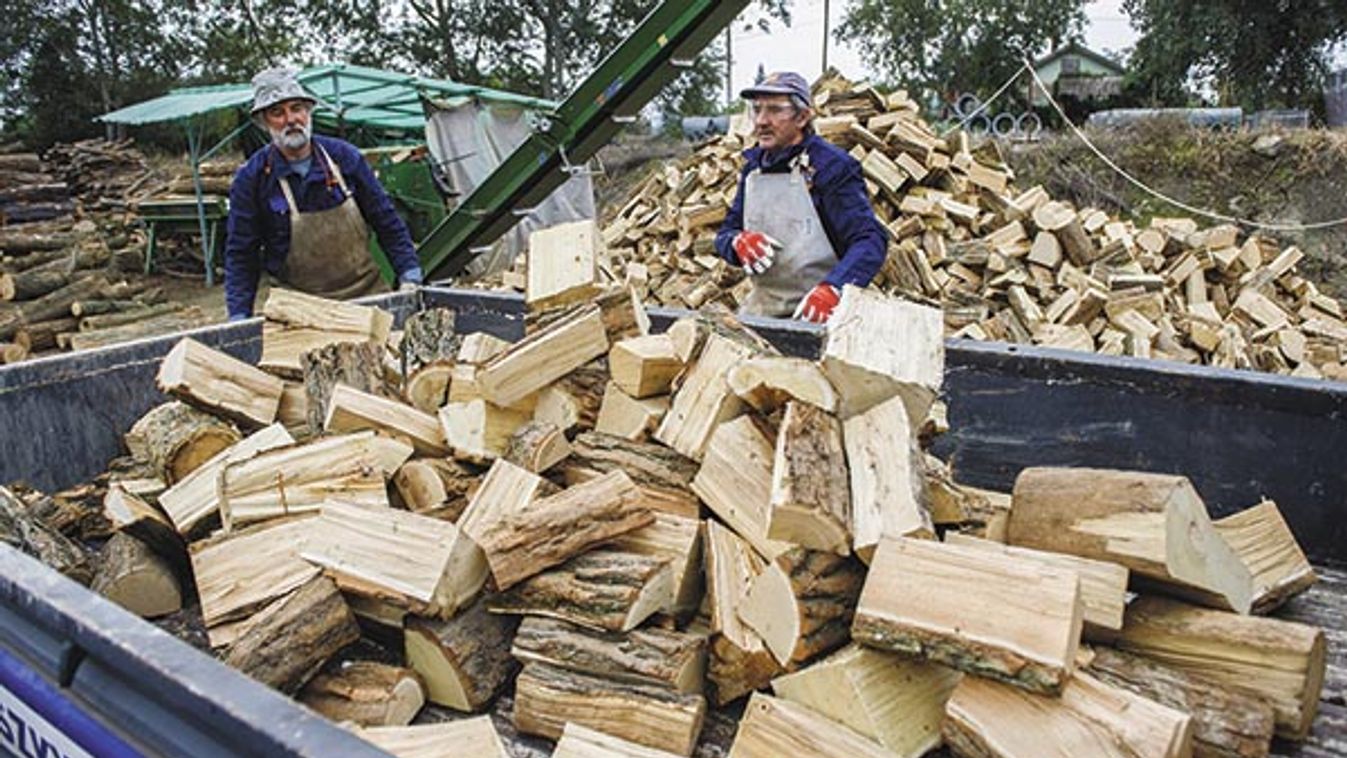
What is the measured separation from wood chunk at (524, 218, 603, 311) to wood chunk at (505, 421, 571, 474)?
0.50m

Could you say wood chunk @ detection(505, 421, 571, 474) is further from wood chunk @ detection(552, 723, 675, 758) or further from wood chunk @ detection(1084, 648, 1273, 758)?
wood chunk @ detection(1084, 648, 1273, 758)

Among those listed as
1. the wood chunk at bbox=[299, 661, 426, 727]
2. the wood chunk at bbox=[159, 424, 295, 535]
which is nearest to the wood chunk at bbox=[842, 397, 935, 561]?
the wood chunk at bbox=[299, 661, 426, 727]

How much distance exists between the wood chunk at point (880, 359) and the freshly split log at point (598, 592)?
0.50m

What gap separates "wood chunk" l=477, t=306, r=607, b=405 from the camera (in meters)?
2.25

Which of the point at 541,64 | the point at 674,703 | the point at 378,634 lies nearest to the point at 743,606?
the point at 674,703

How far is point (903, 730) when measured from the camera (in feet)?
4.95

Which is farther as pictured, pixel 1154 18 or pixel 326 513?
pixel 1154 18

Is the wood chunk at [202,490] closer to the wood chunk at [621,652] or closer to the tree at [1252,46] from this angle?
the wood chunk at [621,652]

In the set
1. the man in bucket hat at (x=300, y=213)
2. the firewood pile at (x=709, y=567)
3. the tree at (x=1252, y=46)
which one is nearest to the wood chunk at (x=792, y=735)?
the firewood pile at (x=709, y=567)

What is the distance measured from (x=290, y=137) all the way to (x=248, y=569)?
229 centimetres

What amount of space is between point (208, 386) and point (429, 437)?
655mm

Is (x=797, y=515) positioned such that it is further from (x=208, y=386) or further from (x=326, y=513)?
(x=208, y=386)

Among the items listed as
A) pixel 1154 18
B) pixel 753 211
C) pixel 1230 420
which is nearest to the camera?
pixel 1230 420

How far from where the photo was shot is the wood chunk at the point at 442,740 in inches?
58.2
